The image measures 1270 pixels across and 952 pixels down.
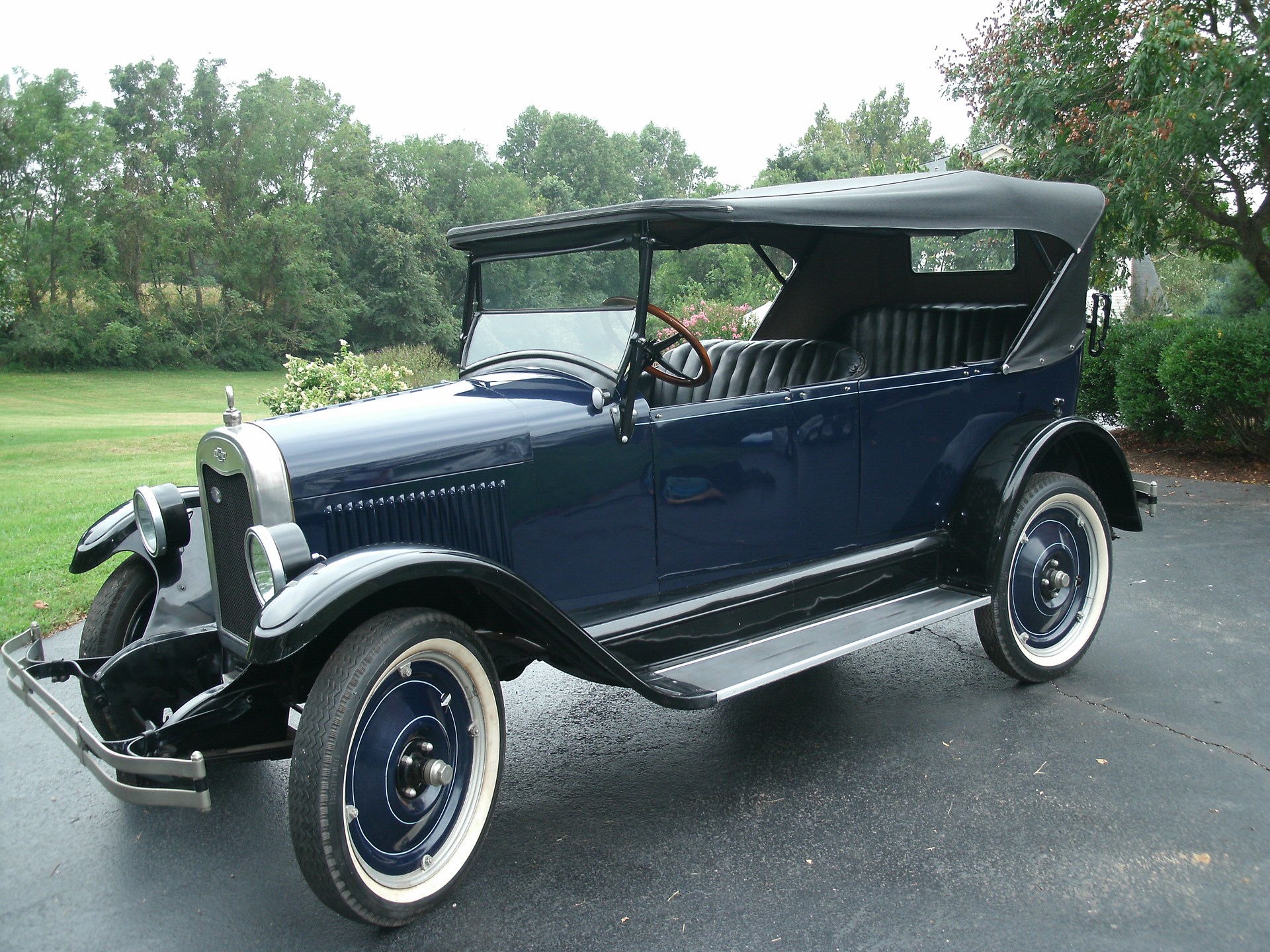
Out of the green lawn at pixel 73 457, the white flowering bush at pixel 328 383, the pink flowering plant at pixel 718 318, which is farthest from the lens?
the pink flowering plant at pixel 718 318

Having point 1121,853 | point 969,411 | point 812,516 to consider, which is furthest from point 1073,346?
point 1121,853

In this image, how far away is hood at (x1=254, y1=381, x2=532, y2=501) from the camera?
2.72m

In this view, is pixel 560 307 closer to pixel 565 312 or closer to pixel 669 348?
pixel 565 312

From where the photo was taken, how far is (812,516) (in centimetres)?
362

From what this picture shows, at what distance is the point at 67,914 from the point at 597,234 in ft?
8.62

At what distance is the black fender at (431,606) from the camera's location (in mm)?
2266

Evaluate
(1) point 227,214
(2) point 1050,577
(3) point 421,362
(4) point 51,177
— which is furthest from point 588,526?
(1) point 227,214

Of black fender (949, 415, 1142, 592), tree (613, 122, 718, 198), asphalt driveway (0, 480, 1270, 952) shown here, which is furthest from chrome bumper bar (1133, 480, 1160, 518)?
tree (613, 122, 718, 198)

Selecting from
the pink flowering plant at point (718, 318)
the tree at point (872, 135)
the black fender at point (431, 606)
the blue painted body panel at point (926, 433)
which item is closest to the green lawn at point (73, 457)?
the black fender at point (431, 606)

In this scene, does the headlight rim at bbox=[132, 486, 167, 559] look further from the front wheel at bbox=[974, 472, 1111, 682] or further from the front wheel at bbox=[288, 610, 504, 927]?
the front wheel at bbox=[974, 472, 1111, 682]

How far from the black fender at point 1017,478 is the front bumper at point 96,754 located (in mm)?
3019

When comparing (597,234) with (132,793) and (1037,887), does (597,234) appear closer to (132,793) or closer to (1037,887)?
(132,793)

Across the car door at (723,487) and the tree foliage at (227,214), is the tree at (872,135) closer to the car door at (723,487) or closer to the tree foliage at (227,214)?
the tree foliage at (227,214)

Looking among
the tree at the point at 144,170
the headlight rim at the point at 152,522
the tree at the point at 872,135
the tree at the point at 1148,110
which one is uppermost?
the tree at the point at 872,135
